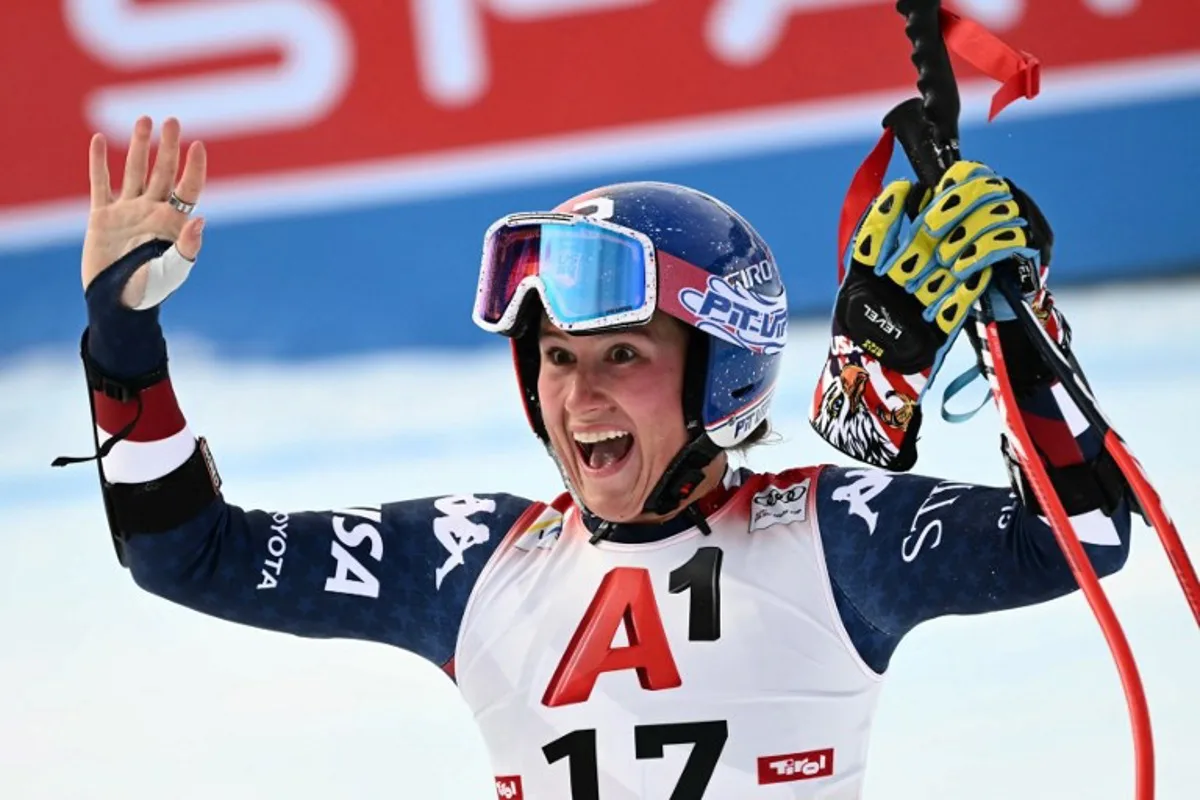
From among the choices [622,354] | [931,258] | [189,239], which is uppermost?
[189,239]

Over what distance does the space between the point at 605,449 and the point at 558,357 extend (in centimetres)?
16

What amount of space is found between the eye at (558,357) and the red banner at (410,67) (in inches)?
141

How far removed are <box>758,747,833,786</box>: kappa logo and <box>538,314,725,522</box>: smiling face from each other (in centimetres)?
44

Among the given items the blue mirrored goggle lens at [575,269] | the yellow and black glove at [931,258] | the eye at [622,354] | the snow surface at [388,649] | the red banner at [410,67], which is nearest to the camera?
the yellow and black glove at [931,258]

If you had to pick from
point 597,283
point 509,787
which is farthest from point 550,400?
point 509,787

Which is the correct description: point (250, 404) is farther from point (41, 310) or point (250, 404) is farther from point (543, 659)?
point (543, 659)

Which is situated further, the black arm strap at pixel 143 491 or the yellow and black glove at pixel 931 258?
the black arm strap at pixel 143 491

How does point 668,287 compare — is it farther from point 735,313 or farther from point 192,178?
point 192,178

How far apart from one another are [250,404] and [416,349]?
587mm

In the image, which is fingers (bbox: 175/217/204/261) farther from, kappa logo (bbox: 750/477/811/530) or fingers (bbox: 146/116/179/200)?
kappa logo (bbox: 750/477/811/530)

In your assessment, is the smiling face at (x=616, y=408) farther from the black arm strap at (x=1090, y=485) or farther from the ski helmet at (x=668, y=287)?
the black arm strap at (x=1090, y=485)

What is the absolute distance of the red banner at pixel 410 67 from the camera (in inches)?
263

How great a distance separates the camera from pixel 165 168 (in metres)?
3.29

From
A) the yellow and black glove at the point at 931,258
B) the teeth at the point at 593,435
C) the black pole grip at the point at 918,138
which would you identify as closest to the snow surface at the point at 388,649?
the teeth at the point at 593,435
